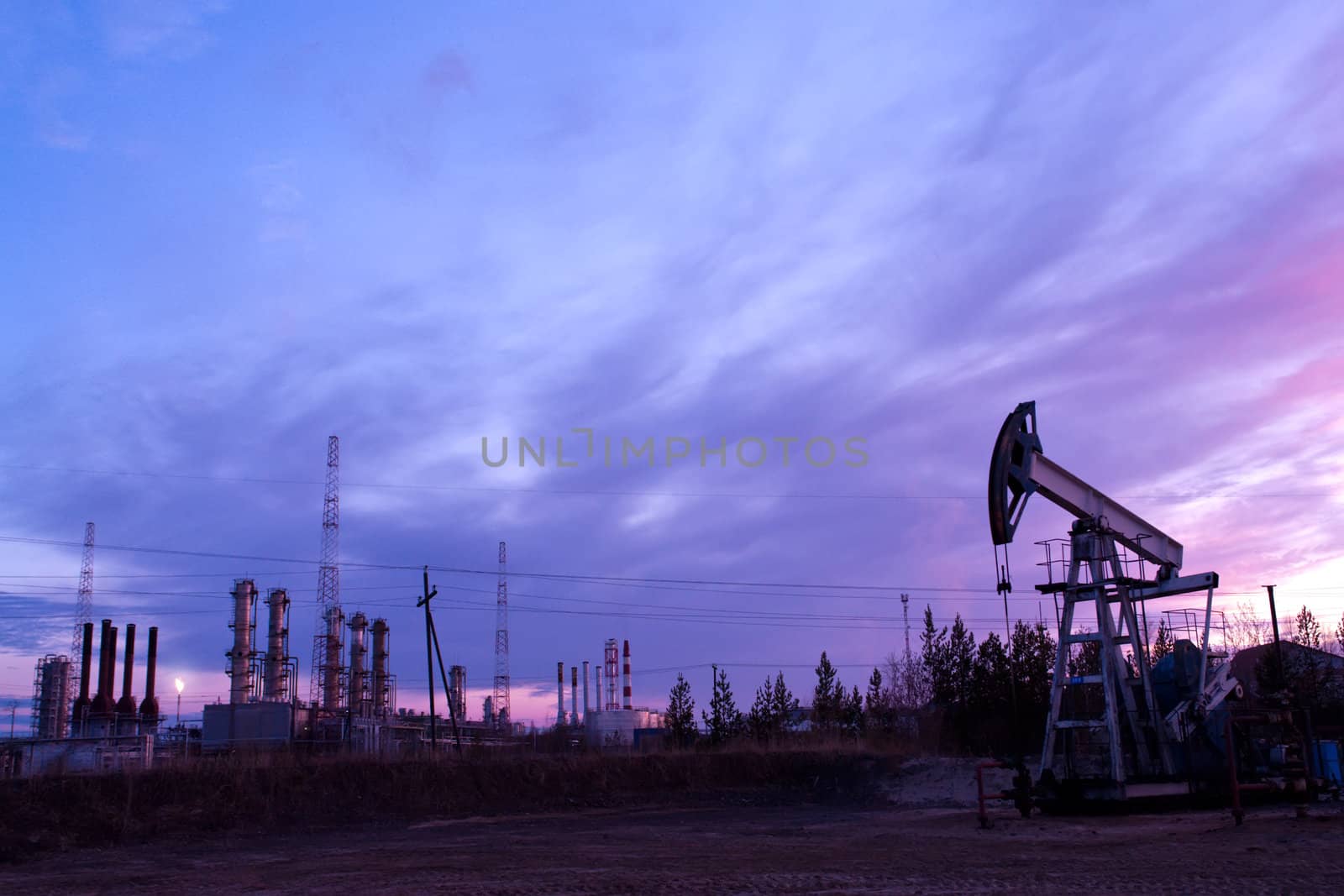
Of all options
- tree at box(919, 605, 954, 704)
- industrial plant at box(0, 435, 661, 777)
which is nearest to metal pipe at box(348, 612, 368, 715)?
industrial plant at box(0, 435, 661, 777)

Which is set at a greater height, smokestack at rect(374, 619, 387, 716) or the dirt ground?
smokestack at rect(374, 619, 387, 716)

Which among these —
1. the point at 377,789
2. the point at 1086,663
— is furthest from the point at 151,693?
the point at 1086,663

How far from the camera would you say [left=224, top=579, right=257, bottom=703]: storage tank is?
47.9m

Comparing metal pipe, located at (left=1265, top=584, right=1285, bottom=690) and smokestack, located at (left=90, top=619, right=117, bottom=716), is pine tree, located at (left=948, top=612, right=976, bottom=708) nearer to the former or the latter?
metal pipe, located at (left=1265, top=584, right=1285, bottom=690)

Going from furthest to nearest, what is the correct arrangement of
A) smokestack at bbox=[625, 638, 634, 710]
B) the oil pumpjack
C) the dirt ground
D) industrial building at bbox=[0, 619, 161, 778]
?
1. smokestack at bbox=[625, 638, 634, 710]
2. industrial building at bbox=[0, 619, 161, 778]
3. the oil pumpjack
4. the dirt ground

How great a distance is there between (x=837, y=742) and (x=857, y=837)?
20.4 m

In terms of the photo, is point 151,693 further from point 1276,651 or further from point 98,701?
point 1276,651

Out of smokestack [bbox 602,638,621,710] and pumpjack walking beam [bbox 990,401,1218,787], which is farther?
smokestack [bbox 602,638,621,710]

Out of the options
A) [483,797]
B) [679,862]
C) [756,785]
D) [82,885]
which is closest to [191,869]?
[82,885]

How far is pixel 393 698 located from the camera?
5641 cm

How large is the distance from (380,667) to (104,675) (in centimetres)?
1228

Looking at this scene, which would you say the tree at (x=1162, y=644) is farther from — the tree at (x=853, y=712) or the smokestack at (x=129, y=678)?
the smokestack at (x=129, y=678)

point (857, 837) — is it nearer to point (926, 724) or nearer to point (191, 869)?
point (191, 869)

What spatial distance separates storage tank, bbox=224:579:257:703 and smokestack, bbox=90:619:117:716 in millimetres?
5710
